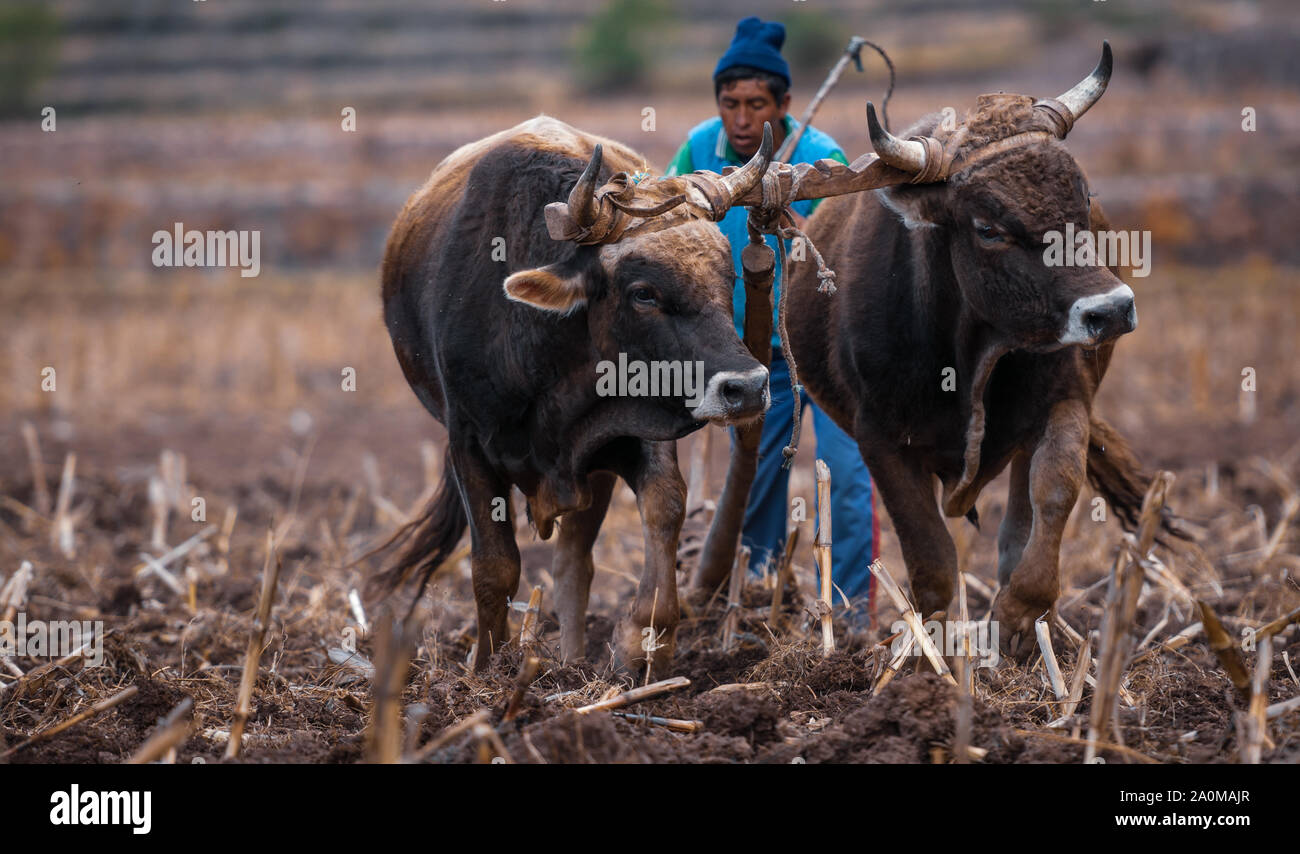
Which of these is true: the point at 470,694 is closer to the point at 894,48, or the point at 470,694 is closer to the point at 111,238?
the point at 111,238

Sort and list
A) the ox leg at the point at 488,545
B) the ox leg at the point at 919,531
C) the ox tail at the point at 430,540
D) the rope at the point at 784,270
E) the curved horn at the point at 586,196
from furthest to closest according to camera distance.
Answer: the ox tail at the point at 430,540, the ox leg at the point at 488,545, the ox leg at the point at 919,531, the rope at the point at 784,270, the curved horn at the point at 586,196

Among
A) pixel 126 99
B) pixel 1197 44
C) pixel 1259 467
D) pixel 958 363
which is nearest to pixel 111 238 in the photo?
pixel 126 99

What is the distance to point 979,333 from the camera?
5.33 m

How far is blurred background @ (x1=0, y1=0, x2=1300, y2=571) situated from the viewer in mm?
13500

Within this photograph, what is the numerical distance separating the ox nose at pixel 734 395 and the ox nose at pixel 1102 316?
1.09m

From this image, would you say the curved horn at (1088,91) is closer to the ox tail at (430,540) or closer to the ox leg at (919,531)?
the ox leg at (919,531)

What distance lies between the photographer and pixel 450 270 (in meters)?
5.73

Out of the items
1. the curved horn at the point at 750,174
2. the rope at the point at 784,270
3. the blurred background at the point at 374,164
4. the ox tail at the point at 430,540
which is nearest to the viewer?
the curved horn at the point at 750,174

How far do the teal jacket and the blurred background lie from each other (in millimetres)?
3601

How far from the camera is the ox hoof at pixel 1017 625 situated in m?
5.20

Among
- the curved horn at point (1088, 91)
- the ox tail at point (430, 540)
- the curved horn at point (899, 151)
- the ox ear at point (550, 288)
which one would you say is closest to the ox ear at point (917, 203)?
the curved horn at point (899, 151)

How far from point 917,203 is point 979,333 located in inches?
21.6

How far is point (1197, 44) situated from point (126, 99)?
30326 mm

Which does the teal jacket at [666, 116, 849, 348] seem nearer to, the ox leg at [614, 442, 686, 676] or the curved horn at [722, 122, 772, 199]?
the curved horn at [722, 122, 772, 199]
